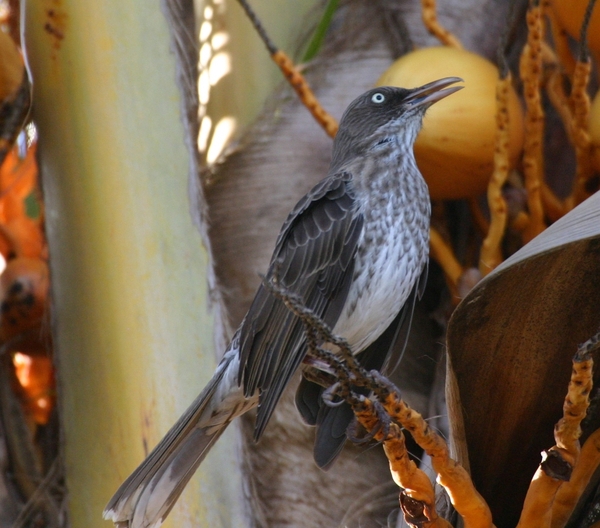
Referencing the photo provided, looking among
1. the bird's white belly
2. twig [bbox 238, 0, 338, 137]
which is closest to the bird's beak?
twig [bbox 238, 0, 338, 137]

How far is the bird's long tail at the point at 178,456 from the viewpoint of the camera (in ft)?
7.50

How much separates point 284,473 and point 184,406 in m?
0.36

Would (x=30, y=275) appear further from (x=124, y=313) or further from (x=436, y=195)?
(x=436, y=195)

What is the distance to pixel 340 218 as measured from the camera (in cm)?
253

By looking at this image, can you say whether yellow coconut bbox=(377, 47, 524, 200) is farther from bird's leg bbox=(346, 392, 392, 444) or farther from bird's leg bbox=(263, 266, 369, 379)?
bird's leg bbox=(263, 266, 369, 379)

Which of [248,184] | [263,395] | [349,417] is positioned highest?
[248,184]

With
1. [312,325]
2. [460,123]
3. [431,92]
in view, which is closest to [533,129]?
[460,123]

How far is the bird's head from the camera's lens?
9.37 feet

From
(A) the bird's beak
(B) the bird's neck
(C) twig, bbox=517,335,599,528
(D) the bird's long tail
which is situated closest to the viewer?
(C) twig, bbox=517,335,599,528

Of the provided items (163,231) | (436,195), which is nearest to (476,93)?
(436,195)

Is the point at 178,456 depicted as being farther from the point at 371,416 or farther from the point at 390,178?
the point at 390,178

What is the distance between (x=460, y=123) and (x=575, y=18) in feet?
1.73

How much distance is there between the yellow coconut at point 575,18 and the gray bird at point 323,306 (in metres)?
0.55

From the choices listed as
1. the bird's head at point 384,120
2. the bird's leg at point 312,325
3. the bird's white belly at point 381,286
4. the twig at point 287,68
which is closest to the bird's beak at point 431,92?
the bird's head at point 384,120
